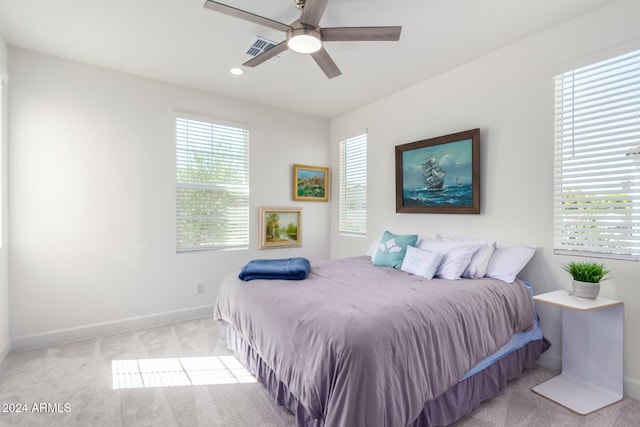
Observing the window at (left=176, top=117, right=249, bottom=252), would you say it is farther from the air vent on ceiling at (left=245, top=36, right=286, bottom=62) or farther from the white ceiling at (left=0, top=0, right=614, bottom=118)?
the air vent on ceiling at (left=245, top=36, right=286, bottom=62)

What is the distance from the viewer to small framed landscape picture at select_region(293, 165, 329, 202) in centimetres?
441

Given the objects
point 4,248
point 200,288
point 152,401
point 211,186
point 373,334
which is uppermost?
point 211,186

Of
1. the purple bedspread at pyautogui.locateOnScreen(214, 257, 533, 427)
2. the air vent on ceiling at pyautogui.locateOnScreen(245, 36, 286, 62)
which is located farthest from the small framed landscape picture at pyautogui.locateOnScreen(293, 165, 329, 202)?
the purple bedspread at pyautogui.locateOnScreen(214, 257, 533, 427)

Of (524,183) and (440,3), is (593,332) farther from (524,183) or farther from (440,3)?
(440,3)

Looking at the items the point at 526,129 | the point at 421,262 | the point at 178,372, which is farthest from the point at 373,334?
the point at 526,129

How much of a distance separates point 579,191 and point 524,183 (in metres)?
0.38

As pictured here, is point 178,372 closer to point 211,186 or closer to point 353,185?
point 211,186

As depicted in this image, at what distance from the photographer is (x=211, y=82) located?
3455mm

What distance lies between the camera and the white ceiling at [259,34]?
2191 mm

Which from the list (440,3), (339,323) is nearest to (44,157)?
(339,323)

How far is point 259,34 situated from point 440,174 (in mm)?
2139

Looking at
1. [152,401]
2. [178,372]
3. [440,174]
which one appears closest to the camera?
[152,401]

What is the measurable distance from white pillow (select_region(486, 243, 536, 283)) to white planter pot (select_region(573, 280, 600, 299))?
1.30ft

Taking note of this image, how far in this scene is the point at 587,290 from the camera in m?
2.02
